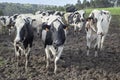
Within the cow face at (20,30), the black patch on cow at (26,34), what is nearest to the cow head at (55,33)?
the black patch on cow at (26,34)

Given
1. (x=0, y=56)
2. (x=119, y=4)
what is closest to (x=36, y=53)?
(x=0, y=56)

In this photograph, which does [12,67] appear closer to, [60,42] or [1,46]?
[60,42]

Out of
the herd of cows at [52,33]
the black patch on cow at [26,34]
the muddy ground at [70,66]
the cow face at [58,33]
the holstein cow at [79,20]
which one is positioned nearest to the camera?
the muddy ground at [70,66]

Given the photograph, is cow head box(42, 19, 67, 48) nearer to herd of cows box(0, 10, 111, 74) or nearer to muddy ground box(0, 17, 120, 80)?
herd of cows box(0, 10, 111, 74)

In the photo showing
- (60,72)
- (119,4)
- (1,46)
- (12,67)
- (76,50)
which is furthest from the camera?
(119,4)

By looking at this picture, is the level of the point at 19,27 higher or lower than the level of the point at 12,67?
higher

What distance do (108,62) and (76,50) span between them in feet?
8.26

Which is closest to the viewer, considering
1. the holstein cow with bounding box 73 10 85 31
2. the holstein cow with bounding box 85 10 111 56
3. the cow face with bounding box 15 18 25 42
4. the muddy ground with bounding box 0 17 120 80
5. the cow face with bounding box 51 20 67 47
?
the muddy ground with bounding box 0 17 120 80

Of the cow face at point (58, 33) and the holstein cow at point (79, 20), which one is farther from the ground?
the cow face at point (58, 33)

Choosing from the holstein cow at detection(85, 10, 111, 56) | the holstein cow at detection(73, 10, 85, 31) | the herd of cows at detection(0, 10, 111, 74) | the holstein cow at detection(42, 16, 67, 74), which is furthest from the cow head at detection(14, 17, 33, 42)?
the holstein cow at detection(73, 10, 85, 31)

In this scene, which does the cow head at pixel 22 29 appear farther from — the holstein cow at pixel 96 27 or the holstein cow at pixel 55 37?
the holstein cow at pixel 96 27

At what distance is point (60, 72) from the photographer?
10.4m

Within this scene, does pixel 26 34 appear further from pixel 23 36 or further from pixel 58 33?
pixel 58 33

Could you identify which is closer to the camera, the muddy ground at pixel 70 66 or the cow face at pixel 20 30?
the muddy ground at pixel 70 66
